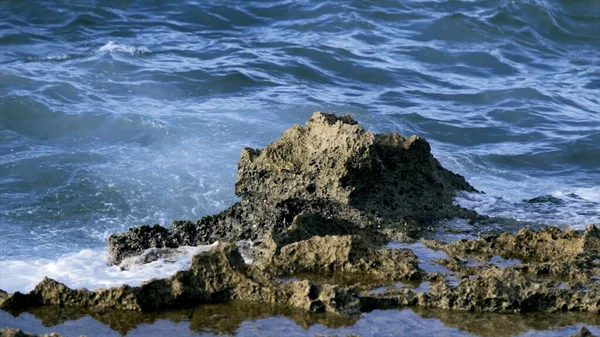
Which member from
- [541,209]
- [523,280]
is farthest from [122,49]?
[523,280]

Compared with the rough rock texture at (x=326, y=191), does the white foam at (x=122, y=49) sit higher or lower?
higher

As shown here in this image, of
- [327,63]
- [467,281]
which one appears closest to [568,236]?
[467,281]

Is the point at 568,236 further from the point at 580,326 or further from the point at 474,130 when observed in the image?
the point at 474,130

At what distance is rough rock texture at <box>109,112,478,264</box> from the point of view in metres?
6.50

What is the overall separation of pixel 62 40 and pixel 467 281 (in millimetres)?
12507

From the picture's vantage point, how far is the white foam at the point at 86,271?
602cm

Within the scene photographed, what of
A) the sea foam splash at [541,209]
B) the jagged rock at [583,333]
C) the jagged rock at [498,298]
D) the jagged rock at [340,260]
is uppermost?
the sea foam splash at [541,209]

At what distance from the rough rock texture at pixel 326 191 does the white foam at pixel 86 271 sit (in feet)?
0.62

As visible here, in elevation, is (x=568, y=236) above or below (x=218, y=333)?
above

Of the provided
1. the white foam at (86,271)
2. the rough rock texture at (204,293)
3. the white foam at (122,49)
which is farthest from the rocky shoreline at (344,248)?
the white foam at (122,49)

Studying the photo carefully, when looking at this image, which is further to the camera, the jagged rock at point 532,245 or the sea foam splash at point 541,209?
the sea foam splash at point 541,209

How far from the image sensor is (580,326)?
471 centimetres

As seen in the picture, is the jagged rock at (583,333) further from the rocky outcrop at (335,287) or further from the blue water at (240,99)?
the blue water at (240,99)

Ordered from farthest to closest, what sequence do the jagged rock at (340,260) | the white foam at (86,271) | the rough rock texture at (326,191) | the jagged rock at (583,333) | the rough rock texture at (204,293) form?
the rough rock texture at (326,191) < the white foam at (86,271) < the jagged rock at (340,260) < the rough rock texture at (204,293) < the jagged rock at (583,333)
